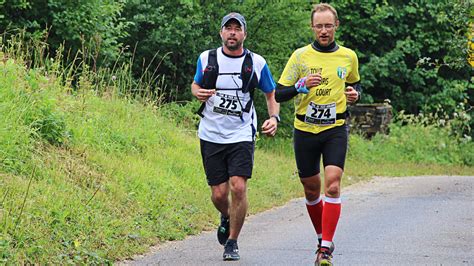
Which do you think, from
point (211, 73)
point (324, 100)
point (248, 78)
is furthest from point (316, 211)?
point (211, 73)

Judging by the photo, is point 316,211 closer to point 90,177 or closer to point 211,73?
point 211,73

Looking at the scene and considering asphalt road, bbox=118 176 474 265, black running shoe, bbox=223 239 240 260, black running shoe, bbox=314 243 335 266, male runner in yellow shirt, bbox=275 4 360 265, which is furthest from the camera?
asphalt road, bbox=118 176 474 265

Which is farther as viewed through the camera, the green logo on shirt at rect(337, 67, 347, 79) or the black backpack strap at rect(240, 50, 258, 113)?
the black backpack strap at rect(240, 50, 258, 113)

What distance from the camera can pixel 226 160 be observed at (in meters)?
8.63

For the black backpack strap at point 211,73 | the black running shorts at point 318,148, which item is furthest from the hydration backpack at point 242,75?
the black running shorts at point 318,148

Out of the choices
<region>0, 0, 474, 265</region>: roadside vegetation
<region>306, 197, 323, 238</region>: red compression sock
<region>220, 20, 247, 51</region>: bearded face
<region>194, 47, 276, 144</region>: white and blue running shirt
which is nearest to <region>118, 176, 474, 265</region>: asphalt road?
<region>306, 197, 323, 238</region>: red compression sock

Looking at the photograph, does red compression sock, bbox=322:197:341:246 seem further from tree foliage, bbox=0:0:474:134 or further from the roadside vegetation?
tree foliage, bbox=0:0:474:134

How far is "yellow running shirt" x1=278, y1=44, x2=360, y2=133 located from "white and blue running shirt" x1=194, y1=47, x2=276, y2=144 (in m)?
0.47

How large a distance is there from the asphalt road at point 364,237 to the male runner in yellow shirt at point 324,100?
782 millimetres

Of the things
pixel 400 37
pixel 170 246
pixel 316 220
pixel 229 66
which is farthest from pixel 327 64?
pixel 400 37

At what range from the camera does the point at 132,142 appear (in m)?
12.8

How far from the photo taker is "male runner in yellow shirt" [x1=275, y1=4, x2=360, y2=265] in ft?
26.2

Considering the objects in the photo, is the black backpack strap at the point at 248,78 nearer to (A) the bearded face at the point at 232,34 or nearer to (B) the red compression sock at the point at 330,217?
(A) the bearded face at the point at 232,34

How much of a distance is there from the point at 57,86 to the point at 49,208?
13.1ft
